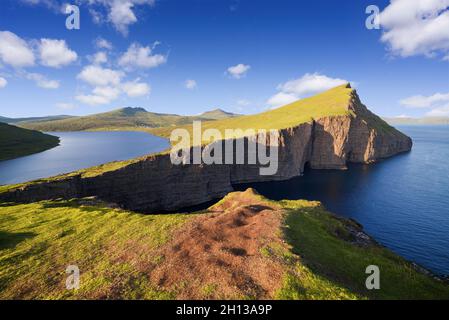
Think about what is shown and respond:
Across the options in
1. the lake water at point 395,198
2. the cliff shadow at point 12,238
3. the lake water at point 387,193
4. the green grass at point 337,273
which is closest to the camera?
the green grass at point 337,273

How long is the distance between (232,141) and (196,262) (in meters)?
86.8

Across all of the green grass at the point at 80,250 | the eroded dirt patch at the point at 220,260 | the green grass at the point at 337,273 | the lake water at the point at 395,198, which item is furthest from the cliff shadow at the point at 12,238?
the lake water at the point at 395,198

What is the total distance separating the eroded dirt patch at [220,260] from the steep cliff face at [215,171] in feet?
139

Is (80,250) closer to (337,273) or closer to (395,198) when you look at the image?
(337,273)

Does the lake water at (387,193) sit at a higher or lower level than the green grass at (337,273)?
lower

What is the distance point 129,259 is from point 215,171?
237 feet

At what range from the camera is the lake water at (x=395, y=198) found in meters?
52.0

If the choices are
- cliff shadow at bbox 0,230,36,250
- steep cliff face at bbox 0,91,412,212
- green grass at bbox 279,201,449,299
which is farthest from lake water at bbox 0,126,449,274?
cliff shadow at bbox 0,230,36,250

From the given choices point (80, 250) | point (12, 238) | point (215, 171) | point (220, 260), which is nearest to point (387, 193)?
point (215, 171)

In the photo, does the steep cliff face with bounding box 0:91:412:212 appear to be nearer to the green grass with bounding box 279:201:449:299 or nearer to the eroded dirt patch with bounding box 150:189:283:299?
the eroded dirt patch with bounding box 150:189:283:299

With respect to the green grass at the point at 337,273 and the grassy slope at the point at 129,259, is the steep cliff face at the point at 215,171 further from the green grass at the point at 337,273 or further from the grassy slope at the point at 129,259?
the green grass at the point at 337,273

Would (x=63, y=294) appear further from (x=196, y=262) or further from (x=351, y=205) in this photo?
(x=351, y=205)

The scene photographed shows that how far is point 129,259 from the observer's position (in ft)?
77.0

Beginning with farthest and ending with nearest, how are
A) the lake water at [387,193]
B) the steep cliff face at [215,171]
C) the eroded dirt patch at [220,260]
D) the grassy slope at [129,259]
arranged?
the steep cliff face at [215,171]
the lake water at [387,193]
the grassy slope at [129,259]
the eroded dirt patch at [220,260]
